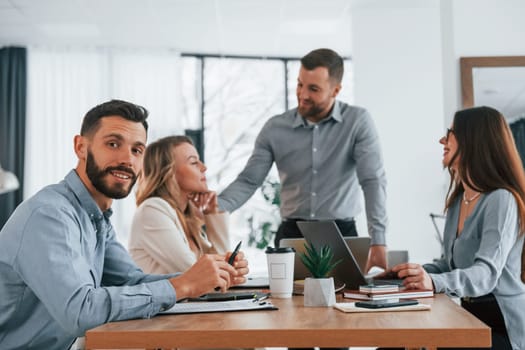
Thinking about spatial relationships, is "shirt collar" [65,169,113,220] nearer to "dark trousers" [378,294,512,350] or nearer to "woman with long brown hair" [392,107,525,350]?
"woman with long brown hair" [392,107,525,350]

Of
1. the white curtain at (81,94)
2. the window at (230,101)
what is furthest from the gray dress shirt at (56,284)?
the window at (230,101)

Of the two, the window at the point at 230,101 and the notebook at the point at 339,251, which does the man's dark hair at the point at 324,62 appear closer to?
the notebook at the point at 339,251

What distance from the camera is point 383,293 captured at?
169cm

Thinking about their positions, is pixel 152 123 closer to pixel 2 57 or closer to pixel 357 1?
pixel 2 57

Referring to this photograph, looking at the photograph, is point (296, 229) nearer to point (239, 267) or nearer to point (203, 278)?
point (239, 267)

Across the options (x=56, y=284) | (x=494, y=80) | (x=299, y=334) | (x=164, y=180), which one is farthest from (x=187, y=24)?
(x=299, y=334)

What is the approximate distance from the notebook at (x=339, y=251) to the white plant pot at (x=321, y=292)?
259 mm

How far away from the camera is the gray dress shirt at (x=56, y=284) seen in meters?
1.40

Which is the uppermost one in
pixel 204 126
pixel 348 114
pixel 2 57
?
pixel 2 57

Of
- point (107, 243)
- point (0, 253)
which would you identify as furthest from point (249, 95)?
point (0, 253)

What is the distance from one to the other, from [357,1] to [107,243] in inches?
157

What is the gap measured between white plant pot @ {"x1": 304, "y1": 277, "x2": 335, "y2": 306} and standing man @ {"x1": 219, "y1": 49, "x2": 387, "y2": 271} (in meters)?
1.41

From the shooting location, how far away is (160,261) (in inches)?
94.8

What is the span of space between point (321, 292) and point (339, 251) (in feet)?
1.00
